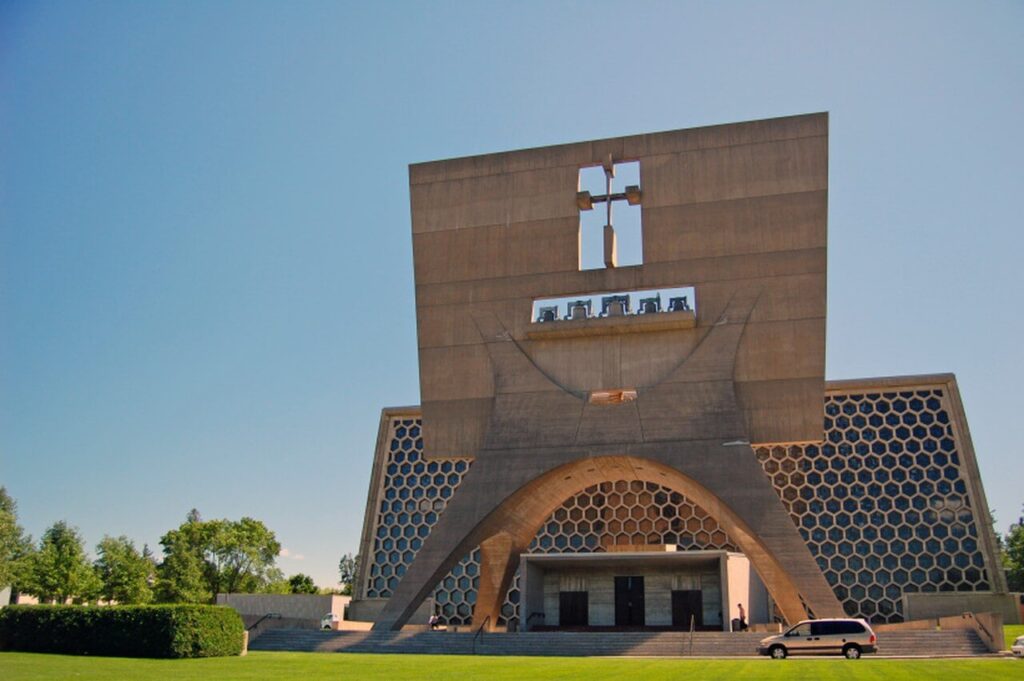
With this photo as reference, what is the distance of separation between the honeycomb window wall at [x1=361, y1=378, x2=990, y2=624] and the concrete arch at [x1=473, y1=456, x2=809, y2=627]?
6.05m

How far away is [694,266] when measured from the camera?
24125 mm

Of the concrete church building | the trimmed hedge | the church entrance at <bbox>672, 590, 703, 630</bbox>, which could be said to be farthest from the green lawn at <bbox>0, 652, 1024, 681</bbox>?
the church entrance at <bbox>672, 590, 703, 630</bbox>

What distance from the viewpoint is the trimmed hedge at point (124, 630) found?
15.4 meters

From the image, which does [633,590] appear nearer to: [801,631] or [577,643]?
[577,643]

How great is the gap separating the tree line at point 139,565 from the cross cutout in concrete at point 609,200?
80.1 feet

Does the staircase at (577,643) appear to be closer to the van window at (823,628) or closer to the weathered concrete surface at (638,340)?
the van window at (823,628)

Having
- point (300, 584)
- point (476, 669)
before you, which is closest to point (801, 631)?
point (476, 669)

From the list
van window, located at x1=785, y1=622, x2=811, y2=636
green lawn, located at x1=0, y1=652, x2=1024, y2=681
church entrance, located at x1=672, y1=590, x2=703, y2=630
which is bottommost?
green lawn, located at x1=0, y1=652, x2=1024, y2=681

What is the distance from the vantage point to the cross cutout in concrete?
2473 centimetres

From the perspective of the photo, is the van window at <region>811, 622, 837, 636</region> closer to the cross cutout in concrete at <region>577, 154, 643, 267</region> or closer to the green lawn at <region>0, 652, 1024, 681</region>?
the green lawn at <region>0, 652, 1024, 681</region>

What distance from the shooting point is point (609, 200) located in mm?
25219

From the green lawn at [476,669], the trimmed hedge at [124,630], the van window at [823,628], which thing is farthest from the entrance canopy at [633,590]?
the trimmed hedge at [124,630]

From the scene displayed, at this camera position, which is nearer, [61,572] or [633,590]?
[633,590]

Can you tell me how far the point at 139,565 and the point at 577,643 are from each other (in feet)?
107
